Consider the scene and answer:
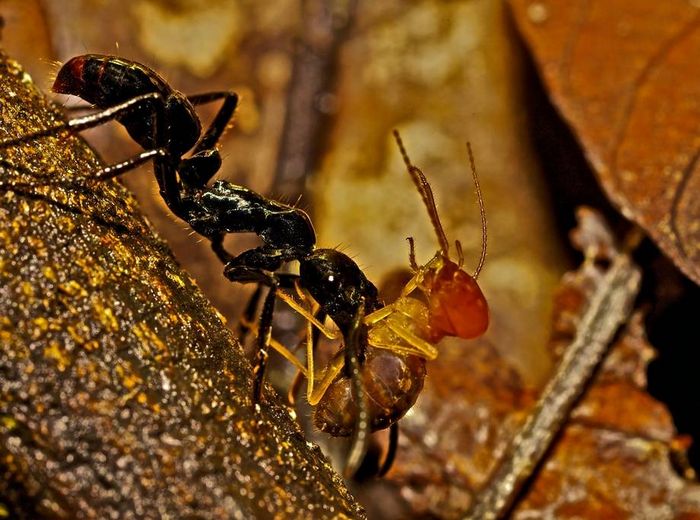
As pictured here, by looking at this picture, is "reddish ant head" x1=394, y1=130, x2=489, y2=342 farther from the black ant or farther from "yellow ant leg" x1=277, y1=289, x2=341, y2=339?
"yellow ant leg" x1=277, y1=289, x2=341, y2=339

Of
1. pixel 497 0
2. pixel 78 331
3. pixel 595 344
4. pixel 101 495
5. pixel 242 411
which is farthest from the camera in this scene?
pixel 497 0

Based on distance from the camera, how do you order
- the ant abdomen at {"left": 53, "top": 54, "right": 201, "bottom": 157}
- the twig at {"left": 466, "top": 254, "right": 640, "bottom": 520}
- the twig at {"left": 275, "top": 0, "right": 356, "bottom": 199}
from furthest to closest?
the twig at {"left": 275, "top": 0, "right": 356, "bottom": 199}
the twig at {"left": 466, "top": 254, "right": 640, "bottom": 520}
the ant abdomen at {"left": 53, "top": 54, "right": 201, "bottom": 157}

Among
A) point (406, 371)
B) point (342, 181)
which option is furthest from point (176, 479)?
point (342, 181)

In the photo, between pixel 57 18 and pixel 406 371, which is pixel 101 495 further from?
pixel 57 18

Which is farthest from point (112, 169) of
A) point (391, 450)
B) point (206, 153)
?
point (391, 450)

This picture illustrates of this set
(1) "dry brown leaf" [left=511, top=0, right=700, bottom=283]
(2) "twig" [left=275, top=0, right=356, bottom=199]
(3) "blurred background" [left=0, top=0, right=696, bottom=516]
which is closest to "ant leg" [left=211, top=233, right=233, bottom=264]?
(3) "blurred background" [left=0, top=0, right=696, bottom=516]

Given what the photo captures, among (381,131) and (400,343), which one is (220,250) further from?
(381,131)

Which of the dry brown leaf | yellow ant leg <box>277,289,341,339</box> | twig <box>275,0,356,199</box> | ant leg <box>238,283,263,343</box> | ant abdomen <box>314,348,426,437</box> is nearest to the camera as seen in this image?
ant abdomen <box>314,348,426,437</box>
